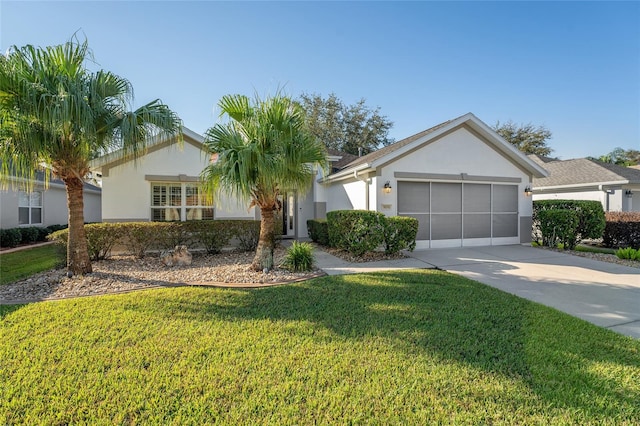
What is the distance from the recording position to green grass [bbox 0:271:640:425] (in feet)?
7.91

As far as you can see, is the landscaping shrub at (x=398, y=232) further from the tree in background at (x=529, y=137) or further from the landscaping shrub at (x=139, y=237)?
→ the tree in background at (x=529, y=137)

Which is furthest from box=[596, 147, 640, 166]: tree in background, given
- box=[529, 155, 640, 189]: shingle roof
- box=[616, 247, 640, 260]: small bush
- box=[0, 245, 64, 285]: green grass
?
box=[0, 245, 64, 285]: green grass

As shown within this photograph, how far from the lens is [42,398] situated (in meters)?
2.58

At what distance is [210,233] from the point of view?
929 cm

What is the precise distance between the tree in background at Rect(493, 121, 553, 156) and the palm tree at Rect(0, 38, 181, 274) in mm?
38904

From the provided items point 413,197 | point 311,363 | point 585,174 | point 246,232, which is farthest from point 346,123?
point 311,363

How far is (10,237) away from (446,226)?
17.3m

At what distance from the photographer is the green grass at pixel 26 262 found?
6.84 meters

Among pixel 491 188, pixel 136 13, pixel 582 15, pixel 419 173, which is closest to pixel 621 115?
pixel 582 15

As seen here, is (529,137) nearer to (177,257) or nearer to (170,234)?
(170,234)

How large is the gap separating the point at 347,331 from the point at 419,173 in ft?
25.7

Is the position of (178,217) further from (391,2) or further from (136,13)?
(391,2)

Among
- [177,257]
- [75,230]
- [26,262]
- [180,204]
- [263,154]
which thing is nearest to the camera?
[263,154]

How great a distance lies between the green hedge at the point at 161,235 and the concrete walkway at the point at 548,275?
2.91 metres
